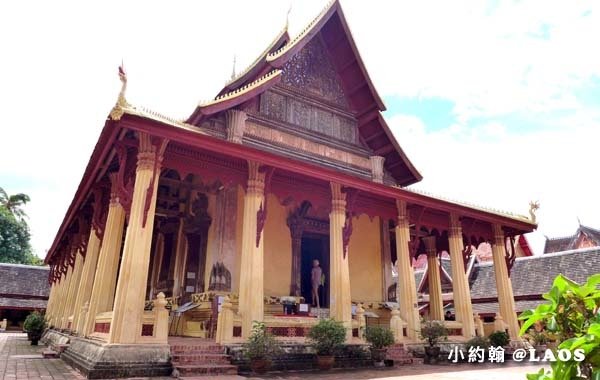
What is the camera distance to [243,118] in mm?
11438

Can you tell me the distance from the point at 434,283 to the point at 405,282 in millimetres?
4740

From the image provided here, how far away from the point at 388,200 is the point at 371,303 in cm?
349

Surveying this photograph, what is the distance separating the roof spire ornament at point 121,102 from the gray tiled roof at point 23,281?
29486 mm

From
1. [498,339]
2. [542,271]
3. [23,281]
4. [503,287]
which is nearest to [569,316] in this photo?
[498,339]

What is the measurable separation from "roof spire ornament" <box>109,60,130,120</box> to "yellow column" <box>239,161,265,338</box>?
9.68ft

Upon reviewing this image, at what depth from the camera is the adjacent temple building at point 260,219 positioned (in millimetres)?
7957

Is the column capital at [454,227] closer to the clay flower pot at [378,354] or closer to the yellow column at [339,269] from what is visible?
the yellow column at [339,269]

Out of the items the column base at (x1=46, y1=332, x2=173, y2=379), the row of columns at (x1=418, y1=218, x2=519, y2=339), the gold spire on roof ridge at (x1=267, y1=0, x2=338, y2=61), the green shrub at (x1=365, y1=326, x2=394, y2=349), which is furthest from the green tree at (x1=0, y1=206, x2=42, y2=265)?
the green shrub at (x1=365, y1=326, x2=394, y2=349)

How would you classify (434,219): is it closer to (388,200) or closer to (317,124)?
(388,200)

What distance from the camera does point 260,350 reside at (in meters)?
7.63

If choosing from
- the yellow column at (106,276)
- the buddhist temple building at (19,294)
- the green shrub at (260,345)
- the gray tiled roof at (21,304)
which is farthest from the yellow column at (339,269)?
the gray tiled roof at (21,304)

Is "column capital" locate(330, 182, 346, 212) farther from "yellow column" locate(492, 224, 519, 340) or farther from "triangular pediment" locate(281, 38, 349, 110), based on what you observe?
"yellow column" locate(492, 224, 519, 340)

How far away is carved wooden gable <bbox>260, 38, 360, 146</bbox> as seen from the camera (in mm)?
12586

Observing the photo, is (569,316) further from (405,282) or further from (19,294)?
(19,294)
